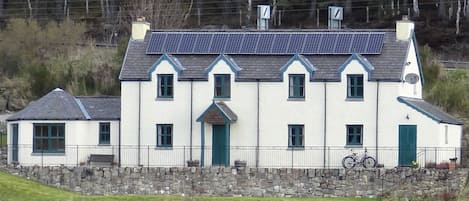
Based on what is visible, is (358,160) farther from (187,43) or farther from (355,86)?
(187,43)

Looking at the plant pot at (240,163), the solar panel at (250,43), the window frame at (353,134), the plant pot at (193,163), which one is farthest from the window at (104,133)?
the window frame at (353,134)

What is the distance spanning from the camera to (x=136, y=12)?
314 feet

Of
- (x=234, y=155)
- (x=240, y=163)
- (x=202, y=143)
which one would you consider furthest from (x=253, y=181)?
(x=202, y=143)

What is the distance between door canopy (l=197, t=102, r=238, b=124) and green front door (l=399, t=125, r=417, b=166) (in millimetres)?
8351

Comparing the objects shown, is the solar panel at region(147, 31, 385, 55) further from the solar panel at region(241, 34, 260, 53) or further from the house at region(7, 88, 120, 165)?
the house at region(7, 88, 120, 165)

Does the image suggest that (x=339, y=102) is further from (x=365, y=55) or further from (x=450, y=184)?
(x=450, y=184)

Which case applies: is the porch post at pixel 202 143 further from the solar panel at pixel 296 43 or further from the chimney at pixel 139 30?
the chimney at pixel 139 30

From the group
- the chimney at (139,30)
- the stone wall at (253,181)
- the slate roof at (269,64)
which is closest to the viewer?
the stone wall at (253,181)

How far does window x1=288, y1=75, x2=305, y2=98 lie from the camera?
6511 centimetres

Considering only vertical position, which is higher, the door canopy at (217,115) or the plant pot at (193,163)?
the door canopy at (217,115)

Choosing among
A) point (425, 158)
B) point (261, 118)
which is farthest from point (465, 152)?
point (261, 118)

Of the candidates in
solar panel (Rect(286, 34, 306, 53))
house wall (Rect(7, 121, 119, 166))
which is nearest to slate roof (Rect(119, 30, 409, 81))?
solar panel (Rect(286, 34, 306, 53))

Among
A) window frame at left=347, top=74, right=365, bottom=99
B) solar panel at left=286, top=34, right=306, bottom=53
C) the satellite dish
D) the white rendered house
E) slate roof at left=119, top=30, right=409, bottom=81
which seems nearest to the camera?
the white rendered house

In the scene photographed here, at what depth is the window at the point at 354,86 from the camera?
212 ft
